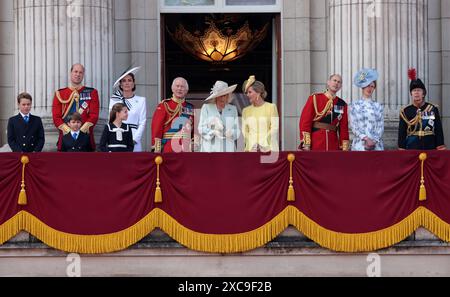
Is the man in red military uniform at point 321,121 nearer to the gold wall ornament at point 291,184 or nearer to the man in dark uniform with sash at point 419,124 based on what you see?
the man in dark uniform with sash at point 419,124

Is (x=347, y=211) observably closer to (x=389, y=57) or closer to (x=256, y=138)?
(x=256, y=138)

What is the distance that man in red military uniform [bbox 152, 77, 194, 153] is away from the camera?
2036cm

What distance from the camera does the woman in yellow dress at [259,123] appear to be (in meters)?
20.1

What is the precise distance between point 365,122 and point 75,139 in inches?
→ 158

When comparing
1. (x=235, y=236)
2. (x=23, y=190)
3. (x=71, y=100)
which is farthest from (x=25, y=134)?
(x=235, y=236)

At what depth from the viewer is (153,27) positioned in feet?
77.6

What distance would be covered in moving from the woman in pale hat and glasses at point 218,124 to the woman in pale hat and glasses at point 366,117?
5.53 ft

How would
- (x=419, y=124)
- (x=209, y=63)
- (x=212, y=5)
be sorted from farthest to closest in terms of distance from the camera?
(x=209, y=63) < (x=212, y=5) < (x=419, y=124)

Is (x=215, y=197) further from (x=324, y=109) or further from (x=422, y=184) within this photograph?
(x=422, y=184)

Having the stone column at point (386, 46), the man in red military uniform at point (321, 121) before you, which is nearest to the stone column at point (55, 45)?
the man in red military uniform at point (321, 121)

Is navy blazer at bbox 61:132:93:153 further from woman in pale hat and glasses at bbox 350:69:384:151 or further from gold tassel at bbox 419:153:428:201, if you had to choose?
gold tassel at bbox 419:153:428:201

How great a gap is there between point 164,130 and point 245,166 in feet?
6.06

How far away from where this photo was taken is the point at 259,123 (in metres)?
20.2

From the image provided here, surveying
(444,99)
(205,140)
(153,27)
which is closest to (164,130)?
(205,140)
